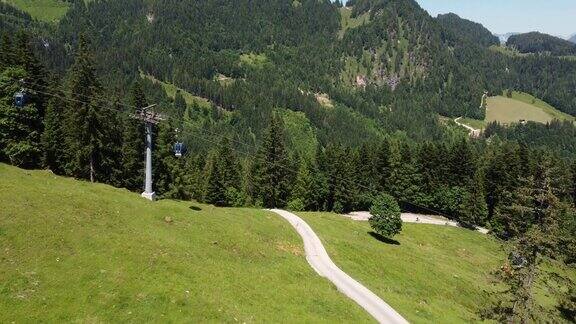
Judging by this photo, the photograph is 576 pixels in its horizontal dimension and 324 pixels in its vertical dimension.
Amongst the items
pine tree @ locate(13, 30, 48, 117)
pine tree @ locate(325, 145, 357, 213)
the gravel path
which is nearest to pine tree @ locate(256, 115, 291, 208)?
pine tree @ locate(325, 145, 357, 213)

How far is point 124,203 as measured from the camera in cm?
4844

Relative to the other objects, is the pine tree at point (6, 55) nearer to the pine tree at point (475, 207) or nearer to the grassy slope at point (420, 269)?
the grassy slope at point (420, 269)

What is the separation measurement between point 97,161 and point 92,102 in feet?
33.9

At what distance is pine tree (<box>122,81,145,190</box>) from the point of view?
77250 millimetres

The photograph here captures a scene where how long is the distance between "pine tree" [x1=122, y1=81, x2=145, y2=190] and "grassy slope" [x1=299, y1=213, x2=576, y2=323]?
93.4ft

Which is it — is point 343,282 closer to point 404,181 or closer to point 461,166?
point 404,181

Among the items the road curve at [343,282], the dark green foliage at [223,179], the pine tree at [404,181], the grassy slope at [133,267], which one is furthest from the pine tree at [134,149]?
the pine tree at [404,181]

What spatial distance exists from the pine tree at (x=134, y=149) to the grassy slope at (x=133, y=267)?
25732mm

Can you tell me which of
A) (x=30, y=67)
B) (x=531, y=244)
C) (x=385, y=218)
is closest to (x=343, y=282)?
(x=531, y=244)

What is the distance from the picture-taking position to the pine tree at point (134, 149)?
253ft

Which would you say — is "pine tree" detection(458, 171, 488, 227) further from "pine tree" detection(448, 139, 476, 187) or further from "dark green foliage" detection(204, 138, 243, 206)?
"dark green foliage" detection(204, 138, 243, 206)

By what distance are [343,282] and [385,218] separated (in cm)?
2970

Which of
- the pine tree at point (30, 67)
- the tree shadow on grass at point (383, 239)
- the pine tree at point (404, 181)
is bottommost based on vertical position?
the tree shadow on grass at point (383, 239)

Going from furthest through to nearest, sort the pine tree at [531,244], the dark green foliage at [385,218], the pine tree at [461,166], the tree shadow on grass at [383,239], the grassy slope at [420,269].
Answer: the pine tree at [461,166] < the tree shadow on grass at [383,239] < the dark green foliage at [385,218] < the grassy slope at [420,269] < the pine tree at [531,244]
